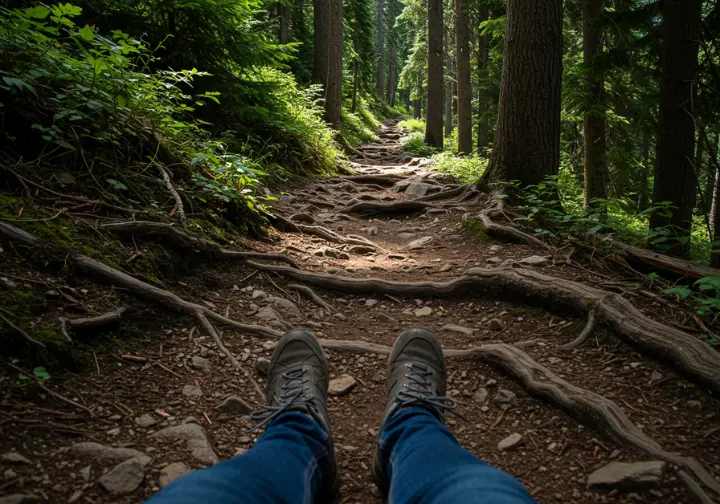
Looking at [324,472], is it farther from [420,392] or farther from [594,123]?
[594,123]

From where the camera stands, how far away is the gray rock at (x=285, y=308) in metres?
3.49

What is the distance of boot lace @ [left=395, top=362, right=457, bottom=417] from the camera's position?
2182mm

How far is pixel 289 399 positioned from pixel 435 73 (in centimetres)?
1564

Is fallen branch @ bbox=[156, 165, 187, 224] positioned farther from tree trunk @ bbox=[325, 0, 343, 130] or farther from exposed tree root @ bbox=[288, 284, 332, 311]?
tree trunk @ bbox=[325, 0, 343, 130]

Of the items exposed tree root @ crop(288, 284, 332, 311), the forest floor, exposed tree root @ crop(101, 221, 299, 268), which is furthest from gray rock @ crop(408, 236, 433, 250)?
exposed tree root @ crop(101, 221, 299, 268)

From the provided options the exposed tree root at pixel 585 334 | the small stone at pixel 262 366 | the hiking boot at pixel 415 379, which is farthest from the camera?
the exposed tree root at pixel 585 334

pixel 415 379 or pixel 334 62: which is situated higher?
pixel 334 62

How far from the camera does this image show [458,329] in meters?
3.43

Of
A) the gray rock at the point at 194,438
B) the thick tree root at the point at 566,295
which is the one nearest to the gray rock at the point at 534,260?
the thick tree root at the point at 566,295

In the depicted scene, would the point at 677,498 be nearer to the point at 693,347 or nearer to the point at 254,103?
the point at 693,347

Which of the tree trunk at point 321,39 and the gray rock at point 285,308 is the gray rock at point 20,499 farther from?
the tree trunk at point 321,39

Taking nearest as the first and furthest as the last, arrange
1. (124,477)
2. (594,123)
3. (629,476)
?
1. (124,477)
2. (629,476)
3. (594,123)

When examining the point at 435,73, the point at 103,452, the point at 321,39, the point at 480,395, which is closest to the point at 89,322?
the point at 103,452

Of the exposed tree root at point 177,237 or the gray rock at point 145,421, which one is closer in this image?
the gray rock at point 145,421
